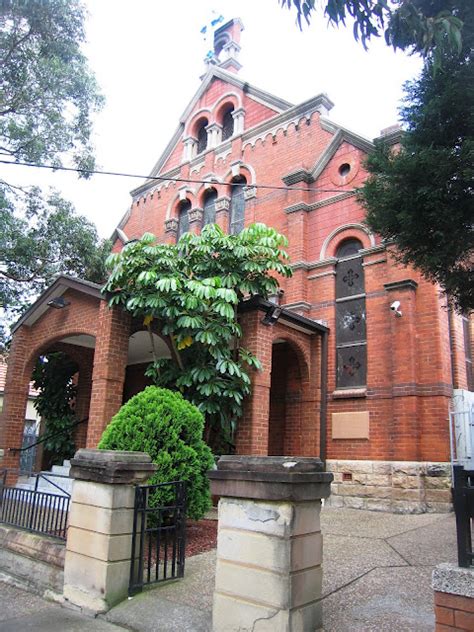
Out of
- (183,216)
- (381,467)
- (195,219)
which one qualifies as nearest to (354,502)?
(381,467)

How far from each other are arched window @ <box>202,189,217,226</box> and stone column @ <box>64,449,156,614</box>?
11120 mm

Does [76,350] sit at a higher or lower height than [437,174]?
lower

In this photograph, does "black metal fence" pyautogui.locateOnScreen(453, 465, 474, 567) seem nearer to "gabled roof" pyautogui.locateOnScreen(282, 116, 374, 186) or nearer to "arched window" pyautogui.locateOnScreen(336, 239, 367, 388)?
"arched window" pyautogui.locateOnScreen(336, 239, 367, 388)

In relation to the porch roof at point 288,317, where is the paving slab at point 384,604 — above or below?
below

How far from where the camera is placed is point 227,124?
1666cm

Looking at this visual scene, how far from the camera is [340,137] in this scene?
1267cm

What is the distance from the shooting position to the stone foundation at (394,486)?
31.0 ft

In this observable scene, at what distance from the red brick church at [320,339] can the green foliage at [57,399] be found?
1.15ft

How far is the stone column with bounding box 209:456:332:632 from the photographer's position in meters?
3.81

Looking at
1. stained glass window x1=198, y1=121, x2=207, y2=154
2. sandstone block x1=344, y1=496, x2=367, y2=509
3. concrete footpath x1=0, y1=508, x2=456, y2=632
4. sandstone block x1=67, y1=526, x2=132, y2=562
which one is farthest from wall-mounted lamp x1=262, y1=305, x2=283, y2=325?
stained glass window x1=198, y1=121, x2=207, y2=154

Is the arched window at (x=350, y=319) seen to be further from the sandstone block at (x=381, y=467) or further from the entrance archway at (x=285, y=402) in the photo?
the sandstone block at (x=381, y=467)

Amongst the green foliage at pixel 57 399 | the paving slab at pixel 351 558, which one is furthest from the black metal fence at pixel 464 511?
the green foliage at pixel 57 399

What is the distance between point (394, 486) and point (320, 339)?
11.0 feet

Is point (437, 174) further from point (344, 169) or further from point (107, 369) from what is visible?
point (344, 169)
